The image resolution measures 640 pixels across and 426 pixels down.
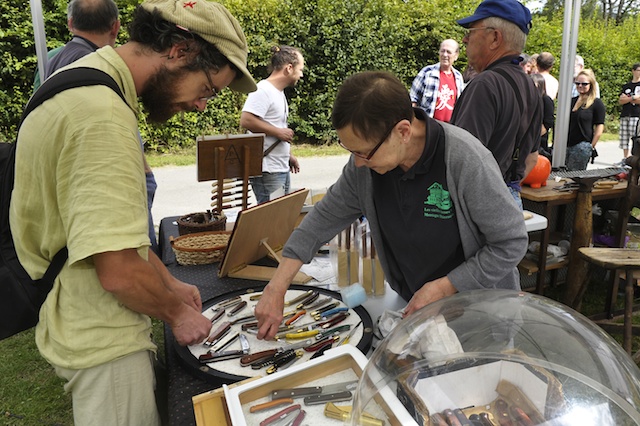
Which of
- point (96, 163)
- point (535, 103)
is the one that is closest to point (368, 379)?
point (96, 163)

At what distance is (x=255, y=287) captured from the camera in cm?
180

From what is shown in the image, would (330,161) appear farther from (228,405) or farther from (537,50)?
(228,405)

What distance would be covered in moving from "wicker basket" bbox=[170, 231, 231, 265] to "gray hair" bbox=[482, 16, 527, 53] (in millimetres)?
1611

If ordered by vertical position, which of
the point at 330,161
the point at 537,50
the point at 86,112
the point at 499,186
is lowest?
the point at 330,161

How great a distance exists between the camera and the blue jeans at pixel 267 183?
152 inches

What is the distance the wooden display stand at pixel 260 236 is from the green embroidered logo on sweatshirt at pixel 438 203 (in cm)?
65

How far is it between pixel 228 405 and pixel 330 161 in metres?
8.64

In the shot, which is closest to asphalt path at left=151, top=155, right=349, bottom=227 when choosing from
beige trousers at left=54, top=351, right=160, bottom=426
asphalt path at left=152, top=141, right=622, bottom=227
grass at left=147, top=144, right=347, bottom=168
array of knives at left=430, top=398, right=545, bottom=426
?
asphalt path at left=152, top=141, right=622, bottom=227

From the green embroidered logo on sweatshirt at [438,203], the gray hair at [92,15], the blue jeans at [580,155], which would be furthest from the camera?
the blue jeans at [580,155]

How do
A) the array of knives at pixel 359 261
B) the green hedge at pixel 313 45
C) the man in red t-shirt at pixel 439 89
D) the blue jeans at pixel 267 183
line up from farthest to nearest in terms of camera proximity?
the green hedge at pixel 313 45, the man in red t-shirt at pixel 439 89, the blue jeans at pixel 267 183, the array of knives at pixel 359 261

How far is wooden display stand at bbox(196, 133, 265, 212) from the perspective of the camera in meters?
2.50

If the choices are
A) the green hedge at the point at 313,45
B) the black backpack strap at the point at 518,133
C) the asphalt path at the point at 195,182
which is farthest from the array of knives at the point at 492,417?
the green hedge at the point at 313,45

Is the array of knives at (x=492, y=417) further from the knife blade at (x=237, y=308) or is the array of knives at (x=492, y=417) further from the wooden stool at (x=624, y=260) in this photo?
the wooden stool at (x=624, y=260)

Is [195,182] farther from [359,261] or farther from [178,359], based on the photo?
[178,359]
